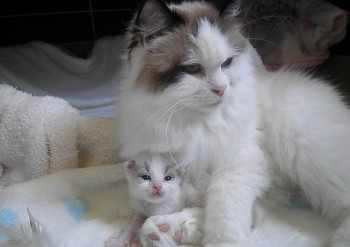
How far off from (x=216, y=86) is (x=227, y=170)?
32 centimetres

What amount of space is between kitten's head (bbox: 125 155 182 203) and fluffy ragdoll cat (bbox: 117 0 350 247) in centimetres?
4

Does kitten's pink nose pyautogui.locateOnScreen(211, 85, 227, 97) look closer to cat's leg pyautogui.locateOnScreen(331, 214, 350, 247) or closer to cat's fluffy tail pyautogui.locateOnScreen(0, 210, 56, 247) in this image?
cat's leg pyautogui.locateOnScreen(331, 214, 350, 247)

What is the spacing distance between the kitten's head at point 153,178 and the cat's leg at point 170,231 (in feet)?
0.23

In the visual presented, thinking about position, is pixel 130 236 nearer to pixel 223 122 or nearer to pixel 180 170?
pixel 180 170

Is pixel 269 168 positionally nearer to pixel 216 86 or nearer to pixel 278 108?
pixel 278 108

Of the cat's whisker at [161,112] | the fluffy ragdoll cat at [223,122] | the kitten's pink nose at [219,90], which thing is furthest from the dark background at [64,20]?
the kitten's pink nose at [219,90]

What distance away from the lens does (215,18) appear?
3.66ft

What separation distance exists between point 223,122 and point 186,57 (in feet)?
0.91

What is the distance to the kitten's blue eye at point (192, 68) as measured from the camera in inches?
40.4

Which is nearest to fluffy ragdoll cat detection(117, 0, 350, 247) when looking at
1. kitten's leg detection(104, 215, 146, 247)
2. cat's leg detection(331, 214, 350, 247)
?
cat's leg detection(331, 214, 350, 247)

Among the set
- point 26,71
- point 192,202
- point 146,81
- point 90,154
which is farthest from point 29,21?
point 192,202

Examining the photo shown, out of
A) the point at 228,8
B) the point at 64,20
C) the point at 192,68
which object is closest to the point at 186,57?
the point at 192,68

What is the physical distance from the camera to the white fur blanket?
1.11 metres

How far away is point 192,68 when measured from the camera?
103 cm
